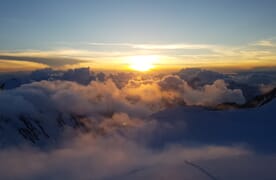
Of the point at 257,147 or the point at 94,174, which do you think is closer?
the point at 257,147

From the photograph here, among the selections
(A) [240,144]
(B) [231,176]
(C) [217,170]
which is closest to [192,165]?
(C) [217,170]

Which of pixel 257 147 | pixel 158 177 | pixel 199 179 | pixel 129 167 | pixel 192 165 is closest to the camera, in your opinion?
pixel 199 179

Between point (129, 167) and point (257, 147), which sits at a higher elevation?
point (257, 147)

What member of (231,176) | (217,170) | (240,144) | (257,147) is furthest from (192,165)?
(240,144)

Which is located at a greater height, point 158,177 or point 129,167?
point 158,177

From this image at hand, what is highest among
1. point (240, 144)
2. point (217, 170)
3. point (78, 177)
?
point (217, 170)

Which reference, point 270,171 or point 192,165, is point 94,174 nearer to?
point 192,165

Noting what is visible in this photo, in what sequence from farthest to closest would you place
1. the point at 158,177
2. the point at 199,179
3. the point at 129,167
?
the point at 129,167
the point at 158,177
the point at 199,179

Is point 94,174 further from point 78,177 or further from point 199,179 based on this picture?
point 199,179

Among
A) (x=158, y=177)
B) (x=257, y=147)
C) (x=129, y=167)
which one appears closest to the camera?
(x=158, y=177)
